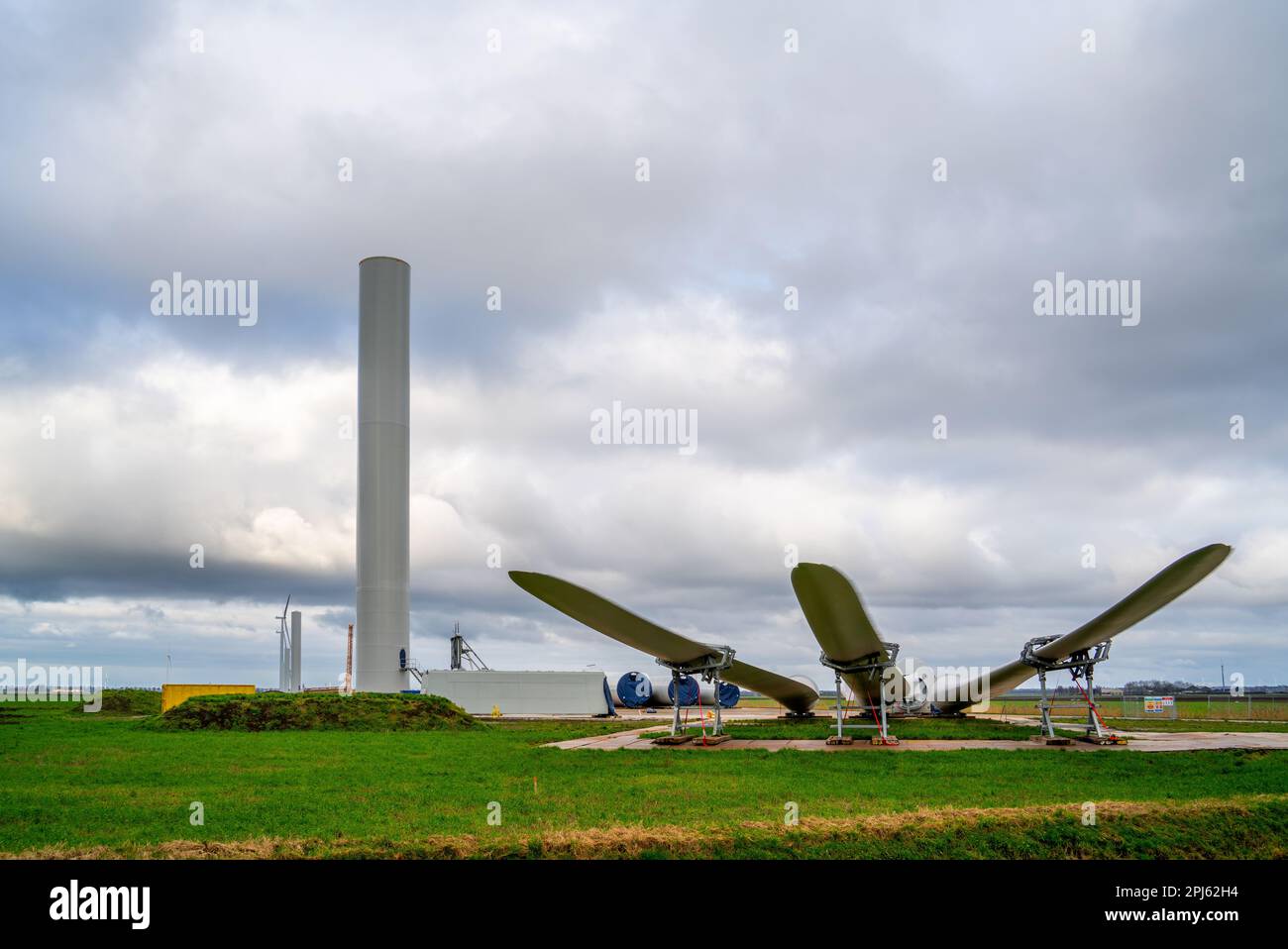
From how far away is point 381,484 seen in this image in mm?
43156

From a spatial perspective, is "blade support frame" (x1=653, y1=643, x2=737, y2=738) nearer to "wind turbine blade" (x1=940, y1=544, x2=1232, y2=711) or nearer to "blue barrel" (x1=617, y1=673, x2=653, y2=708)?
"wind turbine blade" (x1=940, y1=544, x2=1232, y2=711)

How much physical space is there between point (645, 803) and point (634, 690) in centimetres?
4125

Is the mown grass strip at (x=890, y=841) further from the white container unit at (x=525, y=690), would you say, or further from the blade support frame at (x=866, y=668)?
the white container unit at (x=525, y=690)

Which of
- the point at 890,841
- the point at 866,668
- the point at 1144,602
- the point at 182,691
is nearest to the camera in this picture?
the point at 890,841

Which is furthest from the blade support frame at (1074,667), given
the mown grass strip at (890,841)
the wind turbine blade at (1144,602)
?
the mown grass strip at (890,841)

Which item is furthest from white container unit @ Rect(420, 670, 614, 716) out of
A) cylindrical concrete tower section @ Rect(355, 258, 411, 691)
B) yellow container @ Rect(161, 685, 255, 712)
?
yellow container @ Rect(161, 685, 255, 712)

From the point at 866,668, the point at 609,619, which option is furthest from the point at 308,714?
the point at 866,668

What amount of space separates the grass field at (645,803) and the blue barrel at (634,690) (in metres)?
32.4

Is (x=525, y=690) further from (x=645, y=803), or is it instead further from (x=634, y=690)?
(x=645, y=803)

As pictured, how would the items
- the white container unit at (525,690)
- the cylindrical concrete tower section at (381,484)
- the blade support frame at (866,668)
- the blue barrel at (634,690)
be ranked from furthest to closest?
the blue barrel at (634,690), the white container unit at (525,690), the cylindrical concrete tower section at (381,484), the blade support frame at (866,668)

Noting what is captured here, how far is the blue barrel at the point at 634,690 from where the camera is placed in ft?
172
